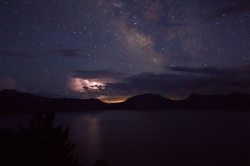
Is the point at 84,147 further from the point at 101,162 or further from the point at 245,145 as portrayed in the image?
the point at 101,162

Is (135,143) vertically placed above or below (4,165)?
below

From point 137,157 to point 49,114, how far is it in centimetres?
5689

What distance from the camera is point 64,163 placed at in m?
13.1

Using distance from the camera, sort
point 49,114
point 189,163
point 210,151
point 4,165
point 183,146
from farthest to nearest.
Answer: point 183,146, point 210,151, point 189,163, point 49,114, point 4,165

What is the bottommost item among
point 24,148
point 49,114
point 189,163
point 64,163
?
point 189,163

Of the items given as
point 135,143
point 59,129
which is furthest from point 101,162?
point 135,143

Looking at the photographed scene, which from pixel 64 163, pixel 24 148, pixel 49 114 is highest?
pixel 49 114

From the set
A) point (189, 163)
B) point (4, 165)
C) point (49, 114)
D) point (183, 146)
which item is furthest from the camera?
point (183, 146)

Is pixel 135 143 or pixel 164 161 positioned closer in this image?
pixel 164 161

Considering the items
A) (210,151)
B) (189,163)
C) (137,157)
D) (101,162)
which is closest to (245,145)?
(210,151)

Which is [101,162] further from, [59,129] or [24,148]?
[24,148]

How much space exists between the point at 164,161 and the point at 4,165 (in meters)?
57.5

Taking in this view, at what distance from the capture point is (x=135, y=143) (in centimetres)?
8631

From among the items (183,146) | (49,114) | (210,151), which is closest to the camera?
(49,114)
